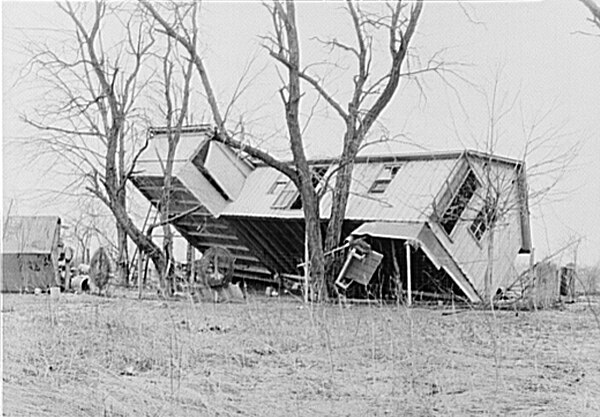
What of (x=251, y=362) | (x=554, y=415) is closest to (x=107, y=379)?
(x=251, y=362)

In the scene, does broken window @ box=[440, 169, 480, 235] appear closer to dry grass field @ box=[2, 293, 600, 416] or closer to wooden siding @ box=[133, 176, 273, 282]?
dry grass field @ box=[2, 293, 600, 416]

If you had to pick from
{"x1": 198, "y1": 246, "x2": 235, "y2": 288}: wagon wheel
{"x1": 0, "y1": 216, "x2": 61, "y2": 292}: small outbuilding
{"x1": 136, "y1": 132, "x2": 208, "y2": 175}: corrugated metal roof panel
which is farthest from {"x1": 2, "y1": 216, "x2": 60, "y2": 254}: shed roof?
{"x1": 198, "y1": 246, "x2": 235, "y2": 288}: wagon wheel

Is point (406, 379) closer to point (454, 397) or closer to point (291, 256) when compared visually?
point (454, 397)

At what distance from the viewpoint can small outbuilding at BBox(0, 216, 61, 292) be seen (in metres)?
→ 11.9

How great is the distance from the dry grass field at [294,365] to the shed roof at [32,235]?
4.01m

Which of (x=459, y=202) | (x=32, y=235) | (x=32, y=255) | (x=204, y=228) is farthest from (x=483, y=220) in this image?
(x=32, y=255)

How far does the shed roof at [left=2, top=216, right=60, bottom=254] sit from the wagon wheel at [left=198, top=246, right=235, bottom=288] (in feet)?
8.56

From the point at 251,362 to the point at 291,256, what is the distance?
8169 millimetres

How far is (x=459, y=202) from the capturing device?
38.3 ft

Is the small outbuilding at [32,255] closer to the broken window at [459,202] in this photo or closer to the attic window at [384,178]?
the attic window at [384,178]

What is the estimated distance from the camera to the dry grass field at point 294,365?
13.9 feet

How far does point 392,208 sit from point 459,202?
983 mm

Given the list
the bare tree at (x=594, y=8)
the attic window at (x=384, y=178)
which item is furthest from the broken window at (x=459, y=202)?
the bare tree at (x=594, y=8)

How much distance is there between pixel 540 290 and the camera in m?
10.3
